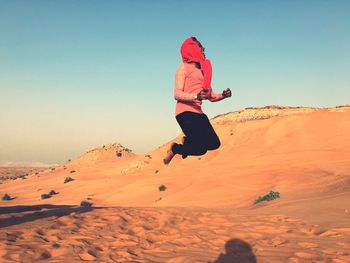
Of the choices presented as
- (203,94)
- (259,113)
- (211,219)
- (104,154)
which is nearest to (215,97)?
(203,94)

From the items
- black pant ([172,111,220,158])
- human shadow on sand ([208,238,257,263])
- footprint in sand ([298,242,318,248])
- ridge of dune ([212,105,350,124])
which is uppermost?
ridge of dune ([212,105,350,124])

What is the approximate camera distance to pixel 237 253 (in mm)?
5758

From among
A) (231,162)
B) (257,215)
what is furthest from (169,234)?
(231,162)

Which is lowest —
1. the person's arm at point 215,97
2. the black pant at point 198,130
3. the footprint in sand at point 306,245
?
the footprint in sand at point 306,245

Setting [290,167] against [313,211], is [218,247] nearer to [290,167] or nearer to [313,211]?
[313,211]

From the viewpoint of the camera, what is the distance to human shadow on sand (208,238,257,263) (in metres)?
5.38

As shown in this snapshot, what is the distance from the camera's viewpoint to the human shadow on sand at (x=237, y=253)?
5383mm

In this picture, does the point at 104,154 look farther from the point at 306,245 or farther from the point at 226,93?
the point at 226,93

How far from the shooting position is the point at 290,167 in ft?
66.2

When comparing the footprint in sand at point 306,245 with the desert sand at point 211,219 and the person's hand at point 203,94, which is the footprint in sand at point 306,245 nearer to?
the desert sand at point 211,219

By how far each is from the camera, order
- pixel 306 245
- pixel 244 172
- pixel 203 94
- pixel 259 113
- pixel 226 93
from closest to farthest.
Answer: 1. pixel 203 94
2. pixel 226 93
3. pixel 306 245
4. pixel 244 172
5. pixel 259 113

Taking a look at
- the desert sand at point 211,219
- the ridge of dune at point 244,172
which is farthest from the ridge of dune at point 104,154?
the desert sand at point 211,219

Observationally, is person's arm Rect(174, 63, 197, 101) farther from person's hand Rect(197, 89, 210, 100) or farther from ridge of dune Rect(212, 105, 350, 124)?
ridge of dune Rect(212, 105, 350, 124)

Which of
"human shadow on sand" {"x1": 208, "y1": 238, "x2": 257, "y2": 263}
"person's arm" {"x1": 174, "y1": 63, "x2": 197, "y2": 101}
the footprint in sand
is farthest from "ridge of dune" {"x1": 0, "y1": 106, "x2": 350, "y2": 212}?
"person's arm" {"x1": 174, "y1": 63, "x2": 197, "y2": 101}
